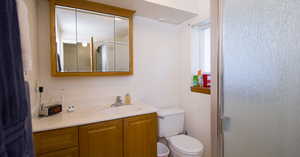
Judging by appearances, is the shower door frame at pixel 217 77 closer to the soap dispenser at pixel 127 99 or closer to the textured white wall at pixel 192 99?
the textured white wall at pixel 192 99

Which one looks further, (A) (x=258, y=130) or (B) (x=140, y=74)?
(B) (x=140, y=74)

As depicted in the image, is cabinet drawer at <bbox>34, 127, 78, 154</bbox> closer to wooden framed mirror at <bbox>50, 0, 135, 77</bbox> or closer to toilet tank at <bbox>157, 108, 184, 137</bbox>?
wooden framed mirror at <bbox>50, 0, 135, 77</bbox>

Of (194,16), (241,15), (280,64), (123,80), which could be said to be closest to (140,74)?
(123,80)

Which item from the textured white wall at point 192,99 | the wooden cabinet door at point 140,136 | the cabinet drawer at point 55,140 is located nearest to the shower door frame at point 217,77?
the wooden cabinet door at point 140,136

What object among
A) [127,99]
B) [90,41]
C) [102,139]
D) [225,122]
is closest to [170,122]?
[127,99]

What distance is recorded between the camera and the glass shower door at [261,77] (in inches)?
22.7

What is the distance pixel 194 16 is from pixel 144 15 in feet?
2.41

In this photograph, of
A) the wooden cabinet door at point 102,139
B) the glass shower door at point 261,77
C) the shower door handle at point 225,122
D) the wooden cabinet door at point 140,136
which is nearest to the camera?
the glass shower door at point 261,77

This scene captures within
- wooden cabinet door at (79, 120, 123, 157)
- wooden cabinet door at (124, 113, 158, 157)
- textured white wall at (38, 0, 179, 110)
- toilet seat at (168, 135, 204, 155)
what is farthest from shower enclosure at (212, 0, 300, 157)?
textured white wall at (38, 0, 179, 110)

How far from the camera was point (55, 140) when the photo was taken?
1.07 m

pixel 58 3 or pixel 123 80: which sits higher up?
pixel 58 3

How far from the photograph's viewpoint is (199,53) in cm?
200

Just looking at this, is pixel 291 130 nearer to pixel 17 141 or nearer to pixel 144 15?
pixel 17 141

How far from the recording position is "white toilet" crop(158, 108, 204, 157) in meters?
1.45
